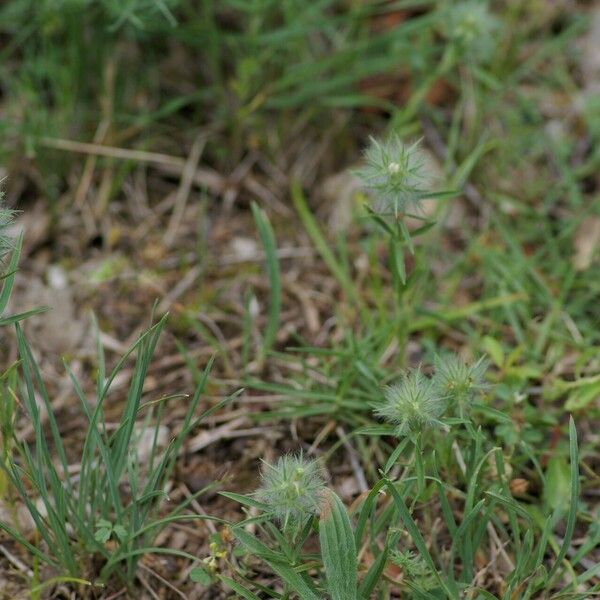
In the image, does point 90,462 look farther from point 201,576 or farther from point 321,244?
point 321,244

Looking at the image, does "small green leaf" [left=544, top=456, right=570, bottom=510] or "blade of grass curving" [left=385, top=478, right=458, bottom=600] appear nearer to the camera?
"blade of grass curving" [left=385, top=478, right=458, bottom=600]

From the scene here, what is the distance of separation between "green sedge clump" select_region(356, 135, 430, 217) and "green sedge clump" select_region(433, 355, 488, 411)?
36cm

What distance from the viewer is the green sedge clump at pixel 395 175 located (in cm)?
181

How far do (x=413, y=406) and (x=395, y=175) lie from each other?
1.66ft

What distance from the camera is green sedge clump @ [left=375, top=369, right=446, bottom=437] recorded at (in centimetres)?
168

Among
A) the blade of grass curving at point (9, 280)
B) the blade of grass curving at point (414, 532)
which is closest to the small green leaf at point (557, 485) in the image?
the blade of grass curving at point (414, 532)

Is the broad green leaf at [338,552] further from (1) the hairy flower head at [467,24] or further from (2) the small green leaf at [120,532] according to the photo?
(1) the hairy flower head at [467,24]

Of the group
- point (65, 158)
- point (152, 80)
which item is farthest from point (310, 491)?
point (152, 80)

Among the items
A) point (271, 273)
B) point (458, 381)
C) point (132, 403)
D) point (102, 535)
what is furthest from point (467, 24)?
point (102, 535)

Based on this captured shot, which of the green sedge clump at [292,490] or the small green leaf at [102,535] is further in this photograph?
the small green leaf at [102,535]

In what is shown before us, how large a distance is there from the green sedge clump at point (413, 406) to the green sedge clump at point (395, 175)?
0.38 metres

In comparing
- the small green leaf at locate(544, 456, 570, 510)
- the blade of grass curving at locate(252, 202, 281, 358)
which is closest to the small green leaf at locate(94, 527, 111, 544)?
the blade of grass curving at locate(252, 202, 281, 358)

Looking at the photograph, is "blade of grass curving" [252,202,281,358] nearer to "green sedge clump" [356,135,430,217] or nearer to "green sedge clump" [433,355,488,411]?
"green sedge clump" [356,135,430,217]

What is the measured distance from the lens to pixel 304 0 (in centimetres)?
300
